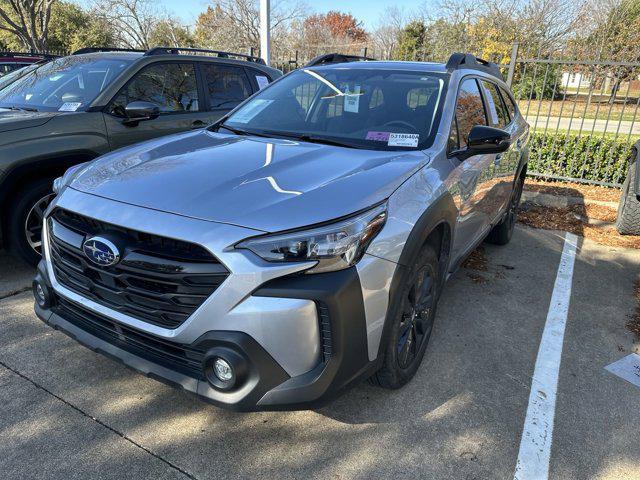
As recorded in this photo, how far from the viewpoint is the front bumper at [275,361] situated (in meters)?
1.86

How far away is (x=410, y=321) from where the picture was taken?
2.60 metres

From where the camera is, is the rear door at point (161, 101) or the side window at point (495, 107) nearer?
the side window at point (495, 107)

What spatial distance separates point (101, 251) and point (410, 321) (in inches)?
61.6

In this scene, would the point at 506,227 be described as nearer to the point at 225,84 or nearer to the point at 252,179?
the point at 225,84

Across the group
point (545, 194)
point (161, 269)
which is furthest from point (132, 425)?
point (545, 194)

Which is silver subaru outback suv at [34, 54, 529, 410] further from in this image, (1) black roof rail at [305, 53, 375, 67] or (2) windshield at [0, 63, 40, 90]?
(2) windshield at [0, 63, 40, 90]

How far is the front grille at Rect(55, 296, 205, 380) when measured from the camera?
202 centimetres

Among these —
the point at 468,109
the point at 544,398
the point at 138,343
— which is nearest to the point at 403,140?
the point at 468,109

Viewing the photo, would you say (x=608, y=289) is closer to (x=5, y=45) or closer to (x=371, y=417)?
(x=371, y=417)

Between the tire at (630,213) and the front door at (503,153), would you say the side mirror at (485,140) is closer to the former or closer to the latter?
the front door at (503,153)

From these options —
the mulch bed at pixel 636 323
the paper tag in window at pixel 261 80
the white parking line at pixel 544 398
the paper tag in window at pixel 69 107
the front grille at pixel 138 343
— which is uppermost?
the paper tag in window at pixel 261 80

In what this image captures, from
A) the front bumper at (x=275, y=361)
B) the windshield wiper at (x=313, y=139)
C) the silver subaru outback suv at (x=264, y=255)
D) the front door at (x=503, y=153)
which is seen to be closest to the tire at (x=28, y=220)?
the silver subaru outback suv at (x=264, y=255)

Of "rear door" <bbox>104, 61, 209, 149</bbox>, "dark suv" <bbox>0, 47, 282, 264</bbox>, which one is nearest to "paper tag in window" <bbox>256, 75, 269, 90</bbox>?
"dark suv" <bbox>0, 47, 282, 264</bbox>

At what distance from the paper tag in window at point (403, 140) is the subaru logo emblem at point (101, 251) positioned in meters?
1.61
